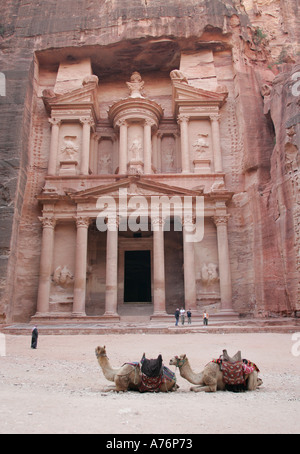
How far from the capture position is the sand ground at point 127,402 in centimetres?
382

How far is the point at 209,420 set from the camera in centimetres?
407

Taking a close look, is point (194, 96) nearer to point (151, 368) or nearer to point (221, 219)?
point (221, 219)

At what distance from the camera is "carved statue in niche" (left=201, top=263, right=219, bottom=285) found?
2066 centimetres

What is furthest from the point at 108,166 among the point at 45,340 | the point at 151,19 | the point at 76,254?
the point at 45,340

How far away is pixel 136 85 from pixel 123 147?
517 cm

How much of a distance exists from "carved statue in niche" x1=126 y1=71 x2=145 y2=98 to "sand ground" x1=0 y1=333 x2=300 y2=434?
19865mm

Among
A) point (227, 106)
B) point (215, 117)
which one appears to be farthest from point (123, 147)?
point (227, 106)

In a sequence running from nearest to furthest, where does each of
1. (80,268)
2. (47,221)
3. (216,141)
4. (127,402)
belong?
(127,402) < (80,268) < (47,221) < (216,141)

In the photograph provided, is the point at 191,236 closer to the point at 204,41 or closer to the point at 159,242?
the point at 159,242

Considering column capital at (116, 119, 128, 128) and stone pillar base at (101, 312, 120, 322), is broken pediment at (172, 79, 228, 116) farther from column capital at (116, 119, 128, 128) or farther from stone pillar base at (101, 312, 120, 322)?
stone pillar base at (101, 312, 120, 322)

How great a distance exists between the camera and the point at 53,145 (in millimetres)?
23531

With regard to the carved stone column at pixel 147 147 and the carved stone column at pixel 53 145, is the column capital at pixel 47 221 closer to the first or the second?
the carved stone column at pixel 53 145

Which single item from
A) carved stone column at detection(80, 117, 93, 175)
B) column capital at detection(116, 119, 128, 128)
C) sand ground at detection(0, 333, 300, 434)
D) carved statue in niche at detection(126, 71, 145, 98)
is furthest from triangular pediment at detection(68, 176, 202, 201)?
sand ground at detection(0, 333, 300, 434)

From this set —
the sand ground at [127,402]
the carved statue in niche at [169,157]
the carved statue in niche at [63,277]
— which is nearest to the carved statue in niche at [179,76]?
the carved statue in niche at [169,157]
